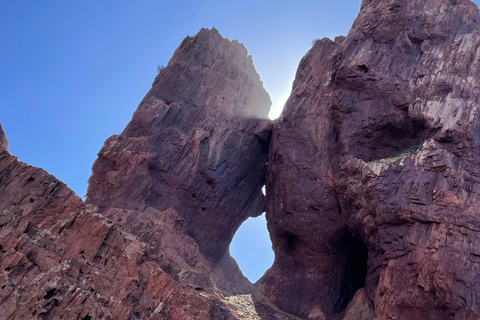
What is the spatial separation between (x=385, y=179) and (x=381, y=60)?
938 cm

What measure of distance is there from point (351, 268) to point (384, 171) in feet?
32.5

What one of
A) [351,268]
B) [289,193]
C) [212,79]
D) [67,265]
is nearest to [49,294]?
[67,265]

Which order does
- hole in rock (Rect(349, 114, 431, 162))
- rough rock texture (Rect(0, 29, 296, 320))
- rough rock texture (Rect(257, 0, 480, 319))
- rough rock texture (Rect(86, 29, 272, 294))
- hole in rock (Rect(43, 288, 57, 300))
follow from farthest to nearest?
rough rock texture (Rect(86, 29, 272, 294))
hole in rock (Rect(349, 114, 431, 162))
rough rock texture (Rect(257, 0, 480, 319))
rough rock texture (Rect(0, 29, 296, 320))
hole in rock (Rect(43, 288, 57, 300))

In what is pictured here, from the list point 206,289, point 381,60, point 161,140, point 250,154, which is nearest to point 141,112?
point 161,140

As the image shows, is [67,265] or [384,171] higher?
[384,171]

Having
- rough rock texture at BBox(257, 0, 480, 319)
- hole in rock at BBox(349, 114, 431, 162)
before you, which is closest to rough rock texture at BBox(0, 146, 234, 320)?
rough rock texture at BBox(257, 0, 480, 319)

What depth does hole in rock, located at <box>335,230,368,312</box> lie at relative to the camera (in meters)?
27.8

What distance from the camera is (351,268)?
29.1m

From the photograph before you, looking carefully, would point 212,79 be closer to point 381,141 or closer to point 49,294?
point 381,141

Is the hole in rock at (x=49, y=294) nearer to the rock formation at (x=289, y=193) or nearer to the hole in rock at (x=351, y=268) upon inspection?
the rock formation at (x=289, y=193)

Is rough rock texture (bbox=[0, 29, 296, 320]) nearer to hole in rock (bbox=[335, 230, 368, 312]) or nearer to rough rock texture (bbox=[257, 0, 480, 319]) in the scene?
rough rock texture (bbox=[257, 0, 480, 319])

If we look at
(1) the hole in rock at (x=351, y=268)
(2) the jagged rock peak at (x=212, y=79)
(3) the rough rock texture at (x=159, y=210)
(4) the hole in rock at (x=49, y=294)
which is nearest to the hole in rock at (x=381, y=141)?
(1) the hole in rock at (x=351, y=268)

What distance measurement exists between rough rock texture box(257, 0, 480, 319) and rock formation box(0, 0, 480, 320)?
93 millimetres

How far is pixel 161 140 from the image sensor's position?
102 ft
